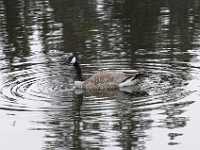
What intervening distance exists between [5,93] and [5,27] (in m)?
10.4

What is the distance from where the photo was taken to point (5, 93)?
54.2 feet

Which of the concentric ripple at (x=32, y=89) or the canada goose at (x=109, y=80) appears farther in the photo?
the canada goose at (x=109, y=80)

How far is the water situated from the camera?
43.2ft

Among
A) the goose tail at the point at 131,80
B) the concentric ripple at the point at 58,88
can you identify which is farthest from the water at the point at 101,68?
the goose tail at the point at 131,80

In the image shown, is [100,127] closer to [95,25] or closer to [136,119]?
[136,119]

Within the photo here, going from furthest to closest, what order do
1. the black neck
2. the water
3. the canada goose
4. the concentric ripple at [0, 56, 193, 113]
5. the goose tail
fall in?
the black neck < the canada goose < the goose tail < the concentric ripple at [0, 56, 193, 113] < the water

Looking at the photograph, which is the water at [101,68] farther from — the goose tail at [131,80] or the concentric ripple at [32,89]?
the goose tail at [131,80]

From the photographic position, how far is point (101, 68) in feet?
62.3

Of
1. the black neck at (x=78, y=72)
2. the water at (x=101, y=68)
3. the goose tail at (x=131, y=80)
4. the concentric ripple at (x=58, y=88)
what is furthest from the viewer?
the black neck at (x=78, y=72)

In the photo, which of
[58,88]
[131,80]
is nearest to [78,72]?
[58,88]

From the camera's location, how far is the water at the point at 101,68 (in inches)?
519

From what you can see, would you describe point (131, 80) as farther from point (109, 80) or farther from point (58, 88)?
point (58, 88)

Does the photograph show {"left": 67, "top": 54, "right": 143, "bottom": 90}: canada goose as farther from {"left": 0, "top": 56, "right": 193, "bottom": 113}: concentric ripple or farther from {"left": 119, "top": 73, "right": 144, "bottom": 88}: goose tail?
{"left": 0, "top": 56, "right": 193, "bottom": 113}: concentric ripple

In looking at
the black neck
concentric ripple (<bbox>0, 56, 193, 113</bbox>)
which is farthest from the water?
the black neck
